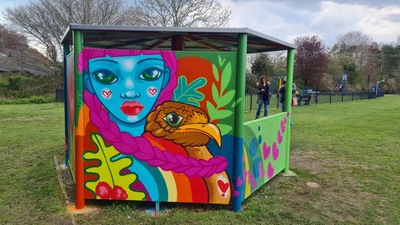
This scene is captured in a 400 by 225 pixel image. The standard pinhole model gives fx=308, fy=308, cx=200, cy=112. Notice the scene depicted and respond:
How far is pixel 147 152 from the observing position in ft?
12.7

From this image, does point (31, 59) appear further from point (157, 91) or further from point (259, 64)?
point (157, 91)

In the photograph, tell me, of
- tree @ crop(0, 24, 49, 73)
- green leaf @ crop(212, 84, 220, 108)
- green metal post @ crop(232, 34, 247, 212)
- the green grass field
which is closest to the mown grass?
the green grass field

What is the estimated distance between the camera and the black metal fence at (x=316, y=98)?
18375 millimetres

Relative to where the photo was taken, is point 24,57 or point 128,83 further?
point 24,57

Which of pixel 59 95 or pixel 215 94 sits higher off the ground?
pixel 215 94

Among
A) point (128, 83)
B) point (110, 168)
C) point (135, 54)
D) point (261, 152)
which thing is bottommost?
point (110, 168)

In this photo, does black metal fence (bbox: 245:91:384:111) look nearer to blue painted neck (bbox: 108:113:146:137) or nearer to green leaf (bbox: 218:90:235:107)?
green leaf (bbox: 218:90:235:107)

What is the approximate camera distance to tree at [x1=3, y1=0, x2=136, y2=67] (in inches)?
938

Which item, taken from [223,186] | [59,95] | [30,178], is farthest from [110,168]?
[59,95]

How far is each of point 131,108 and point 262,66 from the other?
32.5m

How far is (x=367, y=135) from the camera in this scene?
9742 mm

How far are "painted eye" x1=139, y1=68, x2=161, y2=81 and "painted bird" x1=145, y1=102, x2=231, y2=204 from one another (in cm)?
35

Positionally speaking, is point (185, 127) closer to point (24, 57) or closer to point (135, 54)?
point (135, 54)

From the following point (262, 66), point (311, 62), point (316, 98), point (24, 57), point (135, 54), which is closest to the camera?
point (135, 54)
